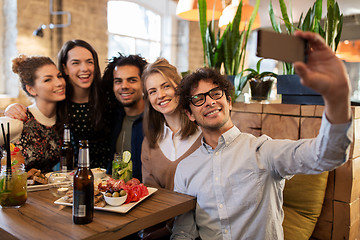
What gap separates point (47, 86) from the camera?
219cm

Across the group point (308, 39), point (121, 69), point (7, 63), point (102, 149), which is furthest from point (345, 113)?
point (7, 63)

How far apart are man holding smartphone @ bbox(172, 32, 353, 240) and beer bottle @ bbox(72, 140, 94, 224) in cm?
54

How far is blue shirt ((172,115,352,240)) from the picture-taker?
135 cm

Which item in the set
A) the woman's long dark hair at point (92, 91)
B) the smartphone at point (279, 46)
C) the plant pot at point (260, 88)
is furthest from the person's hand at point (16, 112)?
the smartphone at point (279, 46)

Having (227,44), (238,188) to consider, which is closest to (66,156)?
(238,188)

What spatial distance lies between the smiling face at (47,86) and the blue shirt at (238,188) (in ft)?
3.97

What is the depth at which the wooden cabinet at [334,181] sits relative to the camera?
1.67m

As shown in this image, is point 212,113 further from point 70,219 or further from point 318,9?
point 318,9

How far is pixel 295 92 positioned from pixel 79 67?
1.56m

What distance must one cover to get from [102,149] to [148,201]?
4.02 ft

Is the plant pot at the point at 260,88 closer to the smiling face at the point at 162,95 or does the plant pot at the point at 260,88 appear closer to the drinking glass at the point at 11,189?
the smiling face at the point at 162,95

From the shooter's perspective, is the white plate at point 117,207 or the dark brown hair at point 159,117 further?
the dark brown hair at point 159,117

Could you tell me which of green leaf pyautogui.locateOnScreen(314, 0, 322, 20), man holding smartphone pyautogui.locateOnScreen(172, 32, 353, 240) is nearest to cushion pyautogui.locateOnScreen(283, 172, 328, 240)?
man holding smartphone pyautogui.locateOnScreen(172, 32, 353, 240)

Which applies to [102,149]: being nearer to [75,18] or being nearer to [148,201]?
[148,201]
